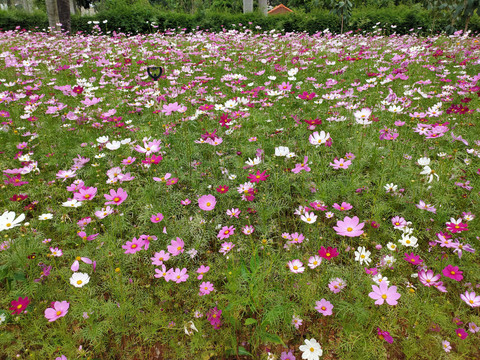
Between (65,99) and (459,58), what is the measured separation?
6.12 metres

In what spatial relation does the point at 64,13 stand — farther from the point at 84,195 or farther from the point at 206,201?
the point at 206,201

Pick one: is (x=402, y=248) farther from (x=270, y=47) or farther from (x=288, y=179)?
(x=270, y=47)

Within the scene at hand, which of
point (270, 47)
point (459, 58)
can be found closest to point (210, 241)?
point (270, 47)

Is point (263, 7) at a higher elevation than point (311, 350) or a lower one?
higher

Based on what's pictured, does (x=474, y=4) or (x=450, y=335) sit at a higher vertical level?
(x=474, y=4)

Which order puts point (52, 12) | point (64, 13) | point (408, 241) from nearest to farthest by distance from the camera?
point (408, 241) → point (52, 12) → point (64, 13)

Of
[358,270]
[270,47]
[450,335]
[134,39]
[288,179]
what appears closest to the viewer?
[450,335]

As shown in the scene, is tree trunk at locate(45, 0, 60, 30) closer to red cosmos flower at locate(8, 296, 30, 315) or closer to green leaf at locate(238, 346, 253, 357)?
red cosmos flower at locate(8, 296, 30, 315)

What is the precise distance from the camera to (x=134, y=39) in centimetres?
631

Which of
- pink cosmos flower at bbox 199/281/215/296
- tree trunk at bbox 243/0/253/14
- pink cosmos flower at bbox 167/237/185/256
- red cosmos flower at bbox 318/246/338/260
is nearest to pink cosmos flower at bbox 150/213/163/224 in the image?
pink cosmos flower at bbox 167/237/185/256

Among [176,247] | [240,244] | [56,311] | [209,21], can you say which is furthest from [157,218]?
[209,21]

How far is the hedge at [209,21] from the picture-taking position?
11.1 meters

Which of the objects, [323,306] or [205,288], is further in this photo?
[205,288]

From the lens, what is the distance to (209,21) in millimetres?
11477
